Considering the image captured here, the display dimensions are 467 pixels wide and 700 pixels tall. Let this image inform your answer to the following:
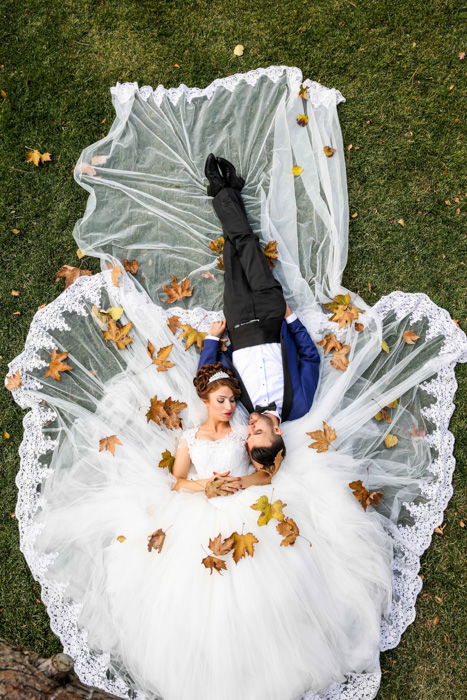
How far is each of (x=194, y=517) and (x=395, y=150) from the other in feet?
12.9

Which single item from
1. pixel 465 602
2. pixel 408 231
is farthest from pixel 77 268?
pixel 465 602

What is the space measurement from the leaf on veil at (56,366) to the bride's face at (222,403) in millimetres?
1343

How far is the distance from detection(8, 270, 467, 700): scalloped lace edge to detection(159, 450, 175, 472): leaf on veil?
101 centimetres

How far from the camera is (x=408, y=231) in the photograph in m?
5.27

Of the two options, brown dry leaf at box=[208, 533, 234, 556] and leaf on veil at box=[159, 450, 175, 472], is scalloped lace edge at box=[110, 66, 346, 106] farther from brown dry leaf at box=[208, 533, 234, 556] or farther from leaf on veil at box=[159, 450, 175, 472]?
brown dry leaf at box=[208, 533, 234, 556]

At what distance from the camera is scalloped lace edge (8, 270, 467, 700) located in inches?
173

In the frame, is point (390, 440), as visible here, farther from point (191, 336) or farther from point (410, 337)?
point (191, 336)

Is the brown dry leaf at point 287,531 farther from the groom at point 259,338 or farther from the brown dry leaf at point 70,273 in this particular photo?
the brown dry leaf at point 70,273

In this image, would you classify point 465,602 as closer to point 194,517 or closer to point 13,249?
point 194,517

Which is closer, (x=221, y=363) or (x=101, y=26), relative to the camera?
(x=221, y=363)

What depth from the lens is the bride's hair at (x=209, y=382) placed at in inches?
179

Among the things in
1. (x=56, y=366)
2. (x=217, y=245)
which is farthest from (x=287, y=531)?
(x=217, y=245)

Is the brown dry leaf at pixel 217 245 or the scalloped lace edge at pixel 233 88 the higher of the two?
the scalloped lace edge at pixel 233 88

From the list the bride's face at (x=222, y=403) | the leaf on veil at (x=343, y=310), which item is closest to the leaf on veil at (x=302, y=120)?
the leaf on veil at (x=343, y=310)
